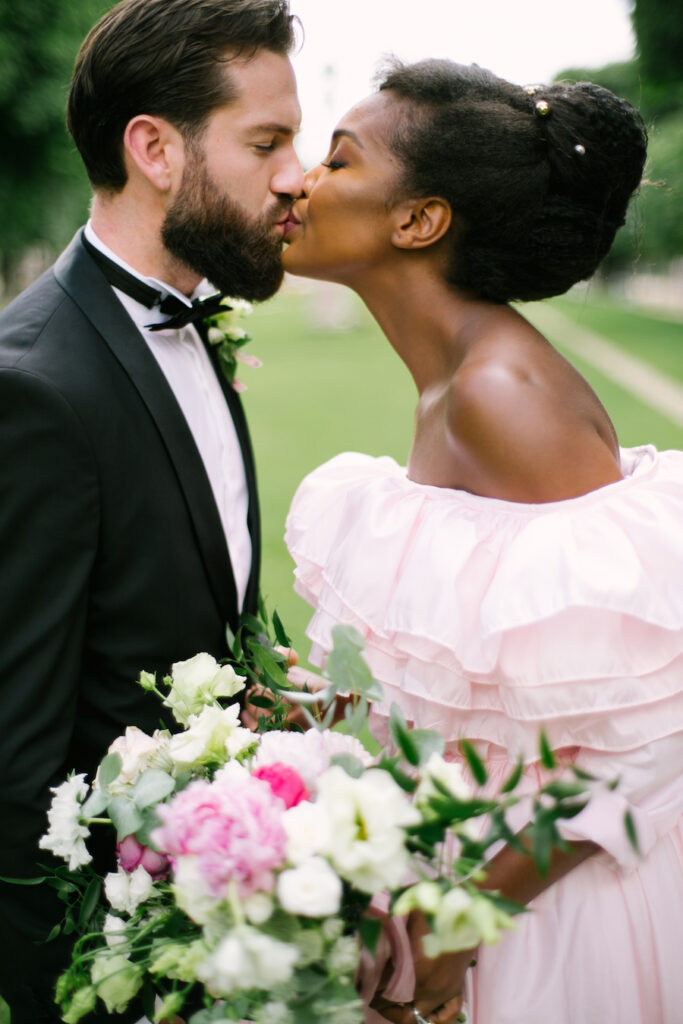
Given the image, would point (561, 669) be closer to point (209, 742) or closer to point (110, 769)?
point (209, 742)

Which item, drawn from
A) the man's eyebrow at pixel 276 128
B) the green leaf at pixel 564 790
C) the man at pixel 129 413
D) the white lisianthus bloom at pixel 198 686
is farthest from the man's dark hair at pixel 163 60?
the green leaf at pixel 564 790

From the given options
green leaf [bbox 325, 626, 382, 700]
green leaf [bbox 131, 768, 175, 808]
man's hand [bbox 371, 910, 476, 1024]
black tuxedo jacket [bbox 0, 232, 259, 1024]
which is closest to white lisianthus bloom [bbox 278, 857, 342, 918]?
green leaf [bbox 325, 626, 382, 700]

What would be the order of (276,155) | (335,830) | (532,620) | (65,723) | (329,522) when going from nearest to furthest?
(335,830)
(532,620)
(65,723)
(329,522)
(276,155)

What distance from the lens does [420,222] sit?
223 centimetres

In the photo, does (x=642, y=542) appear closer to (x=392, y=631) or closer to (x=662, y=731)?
(x=662, y=731)

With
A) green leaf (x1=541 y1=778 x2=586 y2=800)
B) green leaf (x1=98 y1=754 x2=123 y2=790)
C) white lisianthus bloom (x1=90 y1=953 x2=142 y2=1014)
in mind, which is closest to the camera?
green leaf (x1=541 y1=778 x2=586 y2=800)

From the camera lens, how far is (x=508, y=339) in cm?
205

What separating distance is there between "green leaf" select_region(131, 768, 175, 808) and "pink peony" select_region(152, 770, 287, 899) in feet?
0.64

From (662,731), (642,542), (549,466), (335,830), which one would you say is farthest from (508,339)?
(335,830)

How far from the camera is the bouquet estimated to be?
117 cm

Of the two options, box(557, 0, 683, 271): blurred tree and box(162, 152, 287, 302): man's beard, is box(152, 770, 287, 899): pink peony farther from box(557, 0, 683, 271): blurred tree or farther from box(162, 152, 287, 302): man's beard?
box(557, 0, 683, 271): blurred tree

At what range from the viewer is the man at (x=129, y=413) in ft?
6.40

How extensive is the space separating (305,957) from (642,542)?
104 centimetres

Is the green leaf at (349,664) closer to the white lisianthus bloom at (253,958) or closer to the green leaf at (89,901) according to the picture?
the white lisianthus bloom at (253,958)
